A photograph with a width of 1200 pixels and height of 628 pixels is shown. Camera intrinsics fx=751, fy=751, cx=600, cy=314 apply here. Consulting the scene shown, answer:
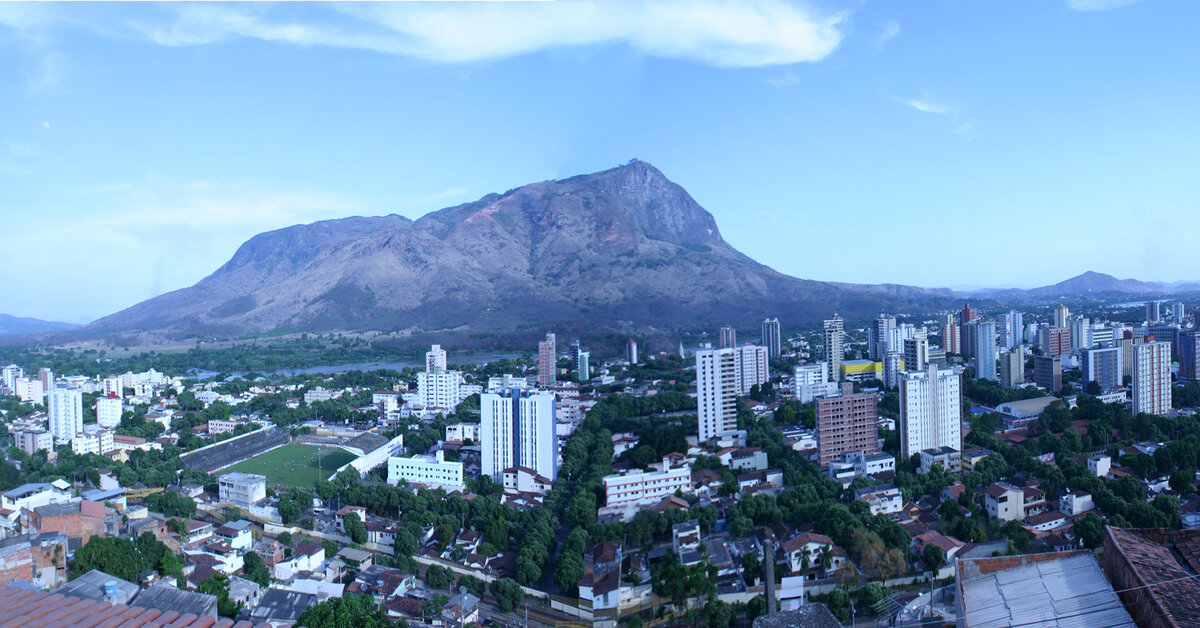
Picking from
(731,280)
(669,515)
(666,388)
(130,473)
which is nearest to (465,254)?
(731,280)

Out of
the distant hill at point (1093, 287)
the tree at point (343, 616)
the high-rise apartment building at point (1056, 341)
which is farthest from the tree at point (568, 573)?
the distant hill at point (1093, 287)

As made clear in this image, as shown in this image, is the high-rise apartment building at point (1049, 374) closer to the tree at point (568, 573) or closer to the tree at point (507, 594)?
the tree at point (568, 573)

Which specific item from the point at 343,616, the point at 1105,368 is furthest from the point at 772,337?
the point at 343,616

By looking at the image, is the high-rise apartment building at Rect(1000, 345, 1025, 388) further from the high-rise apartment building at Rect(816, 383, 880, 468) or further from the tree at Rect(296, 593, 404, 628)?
the tree at Rect(296, 593, 404, 628)

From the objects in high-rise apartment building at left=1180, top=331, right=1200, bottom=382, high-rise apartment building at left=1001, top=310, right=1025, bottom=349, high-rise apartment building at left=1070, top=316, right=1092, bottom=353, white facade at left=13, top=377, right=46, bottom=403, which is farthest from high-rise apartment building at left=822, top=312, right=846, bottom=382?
white facade at left=13, top=377, right=46, bottom=403

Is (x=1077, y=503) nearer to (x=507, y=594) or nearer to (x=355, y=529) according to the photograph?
(x=507, y=594)

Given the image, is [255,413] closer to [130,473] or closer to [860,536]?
[130,473]

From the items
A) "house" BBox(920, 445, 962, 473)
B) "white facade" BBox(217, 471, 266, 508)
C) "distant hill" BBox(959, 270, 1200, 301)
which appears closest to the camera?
"white facade" BBox(217, 471, 266, 508)
